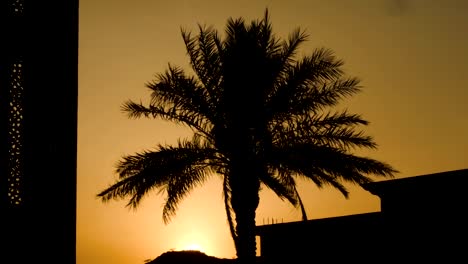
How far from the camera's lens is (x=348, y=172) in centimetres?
1753

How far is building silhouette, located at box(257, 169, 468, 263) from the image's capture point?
14.8 meters

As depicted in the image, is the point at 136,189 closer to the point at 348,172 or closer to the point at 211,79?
the point at 211,79
